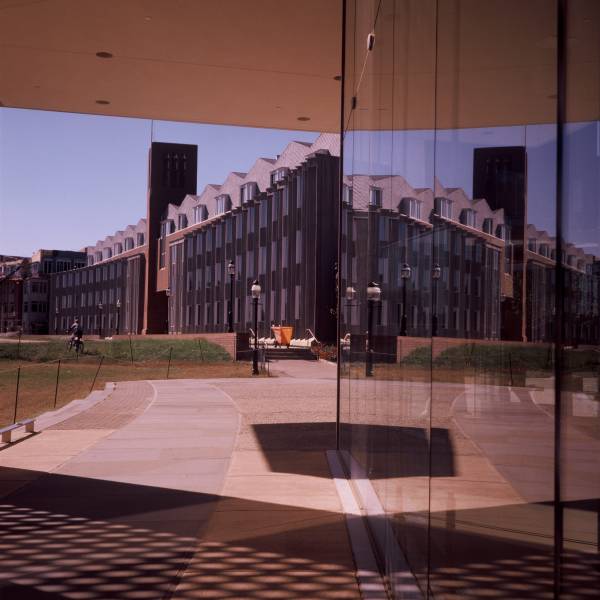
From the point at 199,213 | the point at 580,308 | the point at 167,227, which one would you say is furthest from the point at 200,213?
the point at 580,308

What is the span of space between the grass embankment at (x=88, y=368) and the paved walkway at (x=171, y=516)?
660 centimetres

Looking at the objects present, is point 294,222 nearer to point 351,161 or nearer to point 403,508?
point 351,161

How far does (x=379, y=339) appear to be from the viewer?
15.4 ft

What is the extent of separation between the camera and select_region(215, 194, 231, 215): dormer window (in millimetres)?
51978

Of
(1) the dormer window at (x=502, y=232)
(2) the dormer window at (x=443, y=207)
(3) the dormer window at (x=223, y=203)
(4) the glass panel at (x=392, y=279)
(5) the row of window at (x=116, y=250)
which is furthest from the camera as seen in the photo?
(5) the row of window at (x=116, y=250)

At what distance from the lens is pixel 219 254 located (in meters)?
50.8

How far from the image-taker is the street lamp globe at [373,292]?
4769 millimetres

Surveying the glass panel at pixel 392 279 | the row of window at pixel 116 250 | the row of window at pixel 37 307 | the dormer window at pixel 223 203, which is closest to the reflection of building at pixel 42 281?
the row of window at pixel 37 307

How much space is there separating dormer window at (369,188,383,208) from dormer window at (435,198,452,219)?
6.28 feet

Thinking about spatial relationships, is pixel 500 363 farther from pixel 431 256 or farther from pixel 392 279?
pixel 392 279

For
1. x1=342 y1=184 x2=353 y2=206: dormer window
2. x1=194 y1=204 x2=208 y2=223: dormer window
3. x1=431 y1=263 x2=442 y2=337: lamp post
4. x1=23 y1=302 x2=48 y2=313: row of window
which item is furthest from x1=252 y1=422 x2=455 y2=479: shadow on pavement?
x1=23 y1=302 x2=48 y2=313: row of window

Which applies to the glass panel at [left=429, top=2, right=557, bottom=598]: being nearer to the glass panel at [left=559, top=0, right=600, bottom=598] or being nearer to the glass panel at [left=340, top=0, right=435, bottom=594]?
the glass panel at [left=559, top=0, right=600, bottom=598]

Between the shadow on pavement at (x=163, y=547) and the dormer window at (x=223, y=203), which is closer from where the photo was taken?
the shadow on pavement at (x=163, y=547)

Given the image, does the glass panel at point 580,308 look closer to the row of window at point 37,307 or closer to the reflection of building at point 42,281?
the reflection of building at point 42,281
